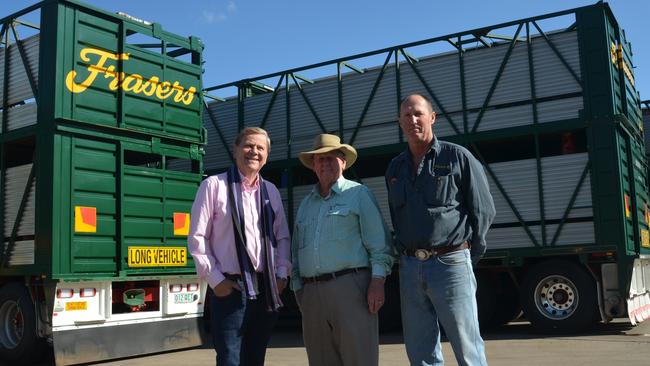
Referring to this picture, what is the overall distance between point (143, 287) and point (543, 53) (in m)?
6.50

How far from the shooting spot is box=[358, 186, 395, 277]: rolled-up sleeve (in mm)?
3871

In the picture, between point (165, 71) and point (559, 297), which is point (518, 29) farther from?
point (165, 71)

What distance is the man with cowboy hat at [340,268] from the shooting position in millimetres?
3832

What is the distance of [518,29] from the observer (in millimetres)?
10258

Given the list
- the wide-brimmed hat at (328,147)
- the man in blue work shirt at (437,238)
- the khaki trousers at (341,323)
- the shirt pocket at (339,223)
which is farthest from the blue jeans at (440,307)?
the wide-brimmed hat at (328,147)

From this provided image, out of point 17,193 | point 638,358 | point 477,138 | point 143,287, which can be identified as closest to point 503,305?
point 477,138

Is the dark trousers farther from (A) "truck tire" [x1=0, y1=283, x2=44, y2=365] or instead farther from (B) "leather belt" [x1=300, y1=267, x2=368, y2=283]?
(A) "truck tire" [x1=0, y1=283, x2=44, y2=365]

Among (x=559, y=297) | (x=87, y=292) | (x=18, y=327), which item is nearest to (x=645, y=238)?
(x=559, y=297)

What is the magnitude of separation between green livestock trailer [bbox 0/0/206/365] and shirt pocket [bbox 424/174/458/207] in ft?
17.7

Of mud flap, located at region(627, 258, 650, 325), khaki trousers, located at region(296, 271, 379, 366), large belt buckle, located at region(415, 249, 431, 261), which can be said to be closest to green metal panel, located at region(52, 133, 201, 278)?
khaki trousers, located at region(296, 271, 379, 366)

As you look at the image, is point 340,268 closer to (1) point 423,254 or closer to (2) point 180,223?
(1) point 423,254

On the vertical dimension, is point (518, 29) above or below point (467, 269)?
above

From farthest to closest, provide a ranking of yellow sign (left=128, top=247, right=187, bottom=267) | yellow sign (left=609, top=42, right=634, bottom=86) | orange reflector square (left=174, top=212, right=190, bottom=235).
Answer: yellow sign (left=609, top=42, right=634, bottom=86)
orange reflector square (left=174, top=212, right=190, bottom=235)
yellow sign (left=128, top=247, right=187, bottom=267)

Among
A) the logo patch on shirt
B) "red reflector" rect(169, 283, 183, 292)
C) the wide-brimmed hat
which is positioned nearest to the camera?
the logo patch on shirt
